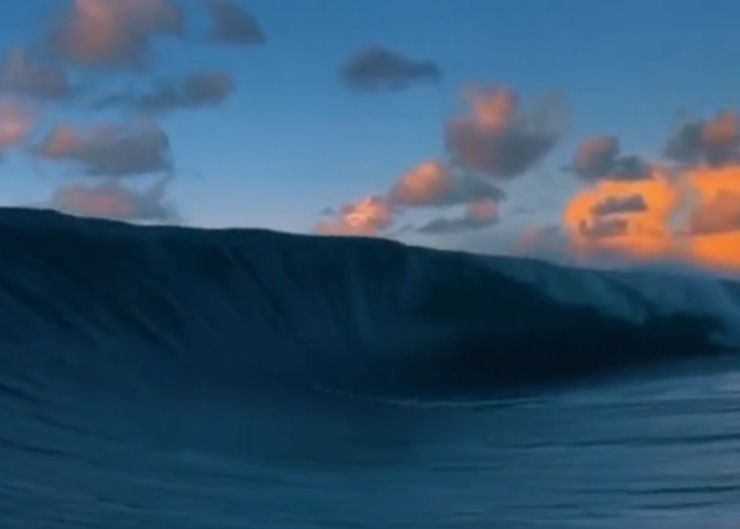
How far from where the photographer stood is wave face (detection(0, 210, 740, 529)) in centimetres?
636

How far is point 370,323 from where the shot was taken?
1602 cm

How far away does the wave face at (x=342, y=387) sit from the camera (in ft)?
20.9

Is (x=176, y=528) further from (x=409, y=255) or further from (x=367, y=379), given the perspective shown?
(x=409, y=255)

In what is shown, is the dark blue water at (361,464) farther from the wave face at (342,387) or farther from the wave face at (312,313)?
the wave face at (312,313)

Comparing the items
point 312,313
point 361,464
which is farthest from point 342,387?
point 361,464

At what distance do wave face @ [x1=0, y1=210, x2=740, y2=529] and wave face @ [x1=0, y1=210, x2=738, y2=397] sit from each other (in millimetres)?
29

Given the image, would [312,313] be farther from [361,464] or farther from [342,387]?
[361,464]

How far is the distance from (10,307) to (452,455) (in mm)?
3968

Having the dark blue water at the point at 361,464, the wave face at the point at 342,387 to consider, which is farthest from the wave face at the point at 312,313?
the dark blue water at the point at 361,464

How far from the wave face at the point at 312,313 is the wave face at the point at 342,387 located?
29mm

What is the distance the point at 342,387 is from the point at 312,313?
165cm

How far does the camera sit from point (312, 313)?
1523 centimetres

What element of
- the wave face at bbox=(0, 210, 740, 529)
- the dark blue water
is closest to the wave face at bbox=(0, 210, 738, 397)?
the wave face at bbox=(0, 210, 740, 529)

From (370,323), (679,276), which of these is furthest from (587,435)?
(679,276)
